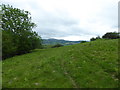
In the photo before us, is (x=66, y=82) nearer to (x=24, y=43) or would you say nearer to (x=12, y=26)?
(x=24, y=43)

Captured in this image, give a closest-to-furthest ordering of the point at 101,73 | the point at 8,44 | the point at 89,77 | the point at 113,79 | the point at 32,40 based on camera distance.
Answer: the point at 113,79 < the point at 89,77 < the point at 101,73 < the point at 8,44 < the point at 32,40

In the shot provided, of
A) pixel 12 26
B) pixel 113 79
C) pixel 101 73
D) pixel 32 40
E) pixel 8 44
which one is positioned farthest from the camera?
pixel 32 40

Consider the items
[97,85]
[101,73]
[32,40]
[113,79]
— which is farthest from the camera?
[32,40]

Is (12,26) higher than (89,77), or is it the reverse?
(12,26)

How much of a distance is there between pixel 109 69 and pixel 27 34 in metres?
28.0

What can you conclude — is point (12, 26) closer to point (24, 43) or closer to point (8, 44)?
point (24, 43)

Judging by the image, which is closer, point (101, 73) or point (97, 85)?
point (97, 85)

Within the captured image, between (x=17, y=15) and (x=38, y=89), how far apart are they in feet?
102

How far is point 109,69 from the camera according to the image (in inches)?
319

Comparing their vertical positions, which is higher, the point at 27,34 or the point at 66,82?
the point at 27,34

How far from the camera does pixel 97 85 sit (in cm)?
594

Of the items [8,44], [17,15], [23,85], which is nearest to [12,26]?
[17,15]

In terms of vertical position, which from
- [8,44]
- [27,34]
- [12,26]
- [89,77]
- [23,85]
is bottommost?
[23,85]

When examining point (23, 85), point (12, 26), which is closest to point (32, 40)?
point (12, 26)
